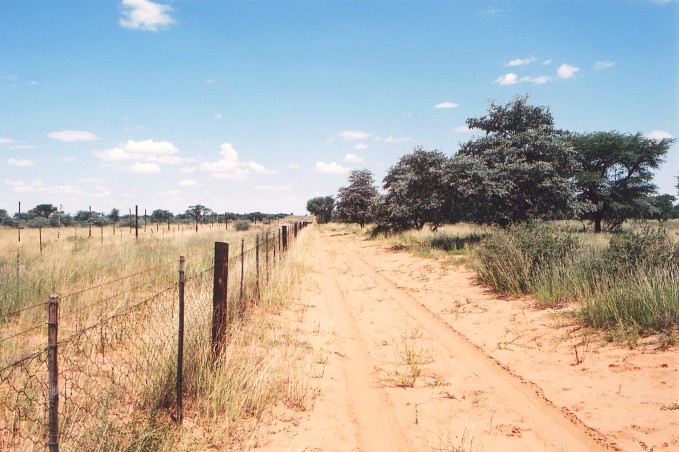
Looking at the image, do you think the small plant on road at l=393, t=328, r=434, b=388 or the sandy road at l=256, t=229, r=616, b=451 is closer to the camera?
the sandy road at l=256, t=229, r=616, b=451

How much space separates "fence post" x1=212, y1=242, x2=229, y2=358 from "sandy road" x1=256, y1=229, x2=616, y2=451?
1410 mm

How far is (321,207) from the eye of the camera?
11288 centimetres

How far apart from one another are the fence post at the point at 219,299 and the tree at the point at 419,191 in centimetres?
1500

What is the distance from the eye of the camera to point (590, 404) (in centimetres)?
457

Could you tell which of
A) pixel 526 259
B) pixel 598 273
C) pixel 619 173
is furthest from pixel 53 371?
pixel 619 173

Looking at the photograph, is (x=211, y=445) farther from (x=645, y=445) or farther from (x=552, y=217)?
(x=552, y=217)

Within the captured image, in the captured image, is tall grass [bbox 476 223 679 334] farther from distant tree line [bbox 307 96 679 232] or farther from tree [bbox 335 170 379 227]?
tree [bbox 335 170 379 227]

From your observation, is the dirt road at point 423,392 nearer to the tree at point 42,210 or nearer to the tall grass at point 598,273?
the tall grass at point 598,273

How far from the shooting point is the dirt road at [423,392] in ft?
12.9

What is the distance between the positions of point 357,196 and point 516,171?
2836 cm

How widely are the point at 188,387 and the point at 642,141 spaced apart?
31.5 metres

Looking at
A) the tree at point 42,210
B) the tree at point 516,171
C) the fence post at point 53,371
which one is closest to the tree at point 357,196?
the tree at point 516,171

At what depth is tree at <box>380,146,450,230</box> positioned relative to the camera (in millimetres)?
20453

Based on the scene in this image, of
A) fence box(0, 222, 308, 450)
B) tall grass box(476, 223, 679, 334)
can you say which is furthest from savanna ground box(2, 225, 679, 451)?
tall grass box(476, 223, 679, 334)
